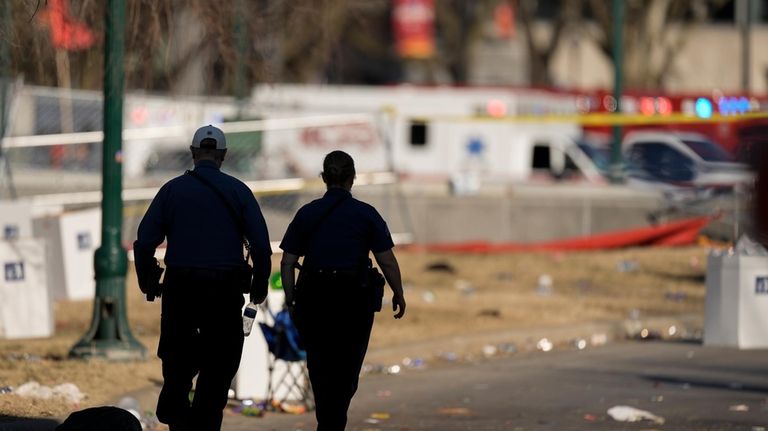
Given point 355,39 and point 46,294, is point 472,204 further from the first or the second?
point 355,39

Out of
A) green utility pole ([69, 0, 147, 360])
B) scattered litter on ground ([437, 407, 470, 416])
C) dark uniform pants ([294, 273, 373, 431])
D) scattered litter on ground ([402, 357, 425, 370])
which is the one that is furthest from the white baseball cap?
scattered litter on ground ([402, 357, 425, 370])

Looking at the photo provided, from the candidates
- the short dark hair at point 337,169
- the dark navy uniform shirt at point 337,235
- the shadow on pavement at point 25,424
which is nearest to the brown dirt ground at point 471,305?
the shadow on pavement at point 25,424

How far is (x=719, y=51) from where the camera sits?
64.8m

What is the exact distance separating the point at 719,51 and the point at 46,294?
53269 mm

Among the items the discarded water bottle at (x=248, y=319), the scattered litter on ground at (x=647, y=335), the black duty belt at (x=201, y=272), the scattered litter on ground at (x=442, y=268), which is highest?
the black duty belt at (x=201, y=272)

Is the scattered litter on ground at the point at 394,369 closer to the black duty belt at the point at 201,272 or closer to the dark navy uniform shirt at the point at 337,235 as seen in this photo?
the dark navy uniform shirt at the point at 337,235

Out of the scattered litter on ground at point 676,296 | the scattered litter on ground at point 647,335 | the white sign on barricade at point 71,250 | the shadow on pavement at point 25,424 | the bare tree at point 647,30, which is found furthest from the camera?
the bare tree at point 647,30

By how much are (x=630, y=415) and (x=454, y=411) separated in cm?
128

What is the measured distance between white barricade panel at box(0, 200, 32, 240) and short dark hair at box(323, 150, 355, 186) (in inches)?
357

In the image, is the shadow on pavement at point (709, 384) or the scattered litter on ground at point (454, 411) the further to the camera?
the shadow on pavement at point (709, 384)

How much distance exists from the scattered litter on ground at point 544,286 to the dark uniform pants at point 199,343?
11.1m

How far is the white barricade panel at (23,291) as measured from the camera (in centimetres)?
1441

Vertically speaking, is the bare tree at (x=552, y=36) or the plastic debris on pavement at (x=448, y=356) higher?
the bare tree at (x=552, y=36)

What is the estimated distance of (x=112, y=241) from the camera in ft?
42.0
